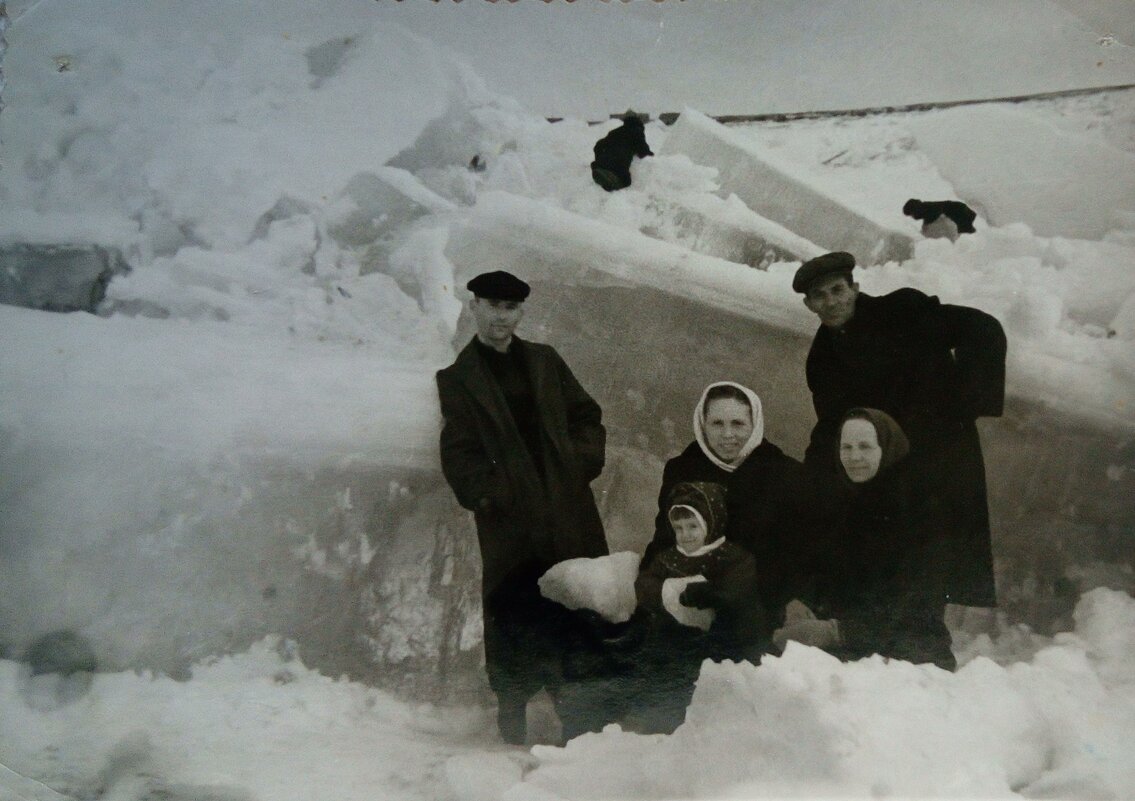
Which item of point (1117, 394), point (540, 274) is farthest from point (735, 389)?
point (1117, 394)

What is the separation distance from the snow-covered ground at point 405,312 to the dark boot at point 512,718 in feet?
0.30

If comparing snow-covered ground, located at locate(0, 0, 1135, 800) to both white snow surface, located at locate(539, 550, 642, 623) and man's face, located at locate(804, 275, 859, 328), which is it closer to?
man's face, located at locate(804, 275, 859, 328)

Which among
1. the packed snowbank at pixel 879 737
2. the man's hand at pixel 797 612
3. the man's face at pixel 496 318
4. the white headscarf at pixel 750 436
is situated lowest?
the packed snowbank at pixel 879 737

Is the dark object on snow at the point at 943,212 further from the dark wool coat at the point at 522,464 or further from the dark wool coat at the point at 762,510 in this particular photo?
the dark wool coat at the point at 522,464

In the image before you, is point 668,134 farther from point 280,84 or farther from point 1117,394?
point 1117,394

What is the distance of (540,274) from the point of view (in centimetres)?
402

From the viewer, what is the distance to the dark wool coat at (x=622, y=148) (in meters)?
4.15

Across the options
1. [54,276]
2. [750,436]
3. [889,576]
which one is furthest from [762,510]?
Result: [54,276]

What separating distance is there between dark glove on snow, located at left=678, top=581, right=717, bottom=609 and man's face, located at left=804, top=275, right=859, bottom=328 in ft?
3.93

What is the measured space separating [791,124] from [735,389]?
46.6 inches

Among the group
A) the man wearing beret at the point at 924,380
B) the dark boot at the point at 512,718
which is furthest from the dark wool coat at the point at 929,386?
the dark boot at the point at 512,718

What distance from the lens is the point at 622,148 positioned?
13.7ft

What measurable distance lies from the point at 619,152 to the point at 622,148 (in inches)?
0.9

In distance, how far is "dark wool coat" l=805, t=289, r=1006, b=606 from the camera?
386 centimetres
